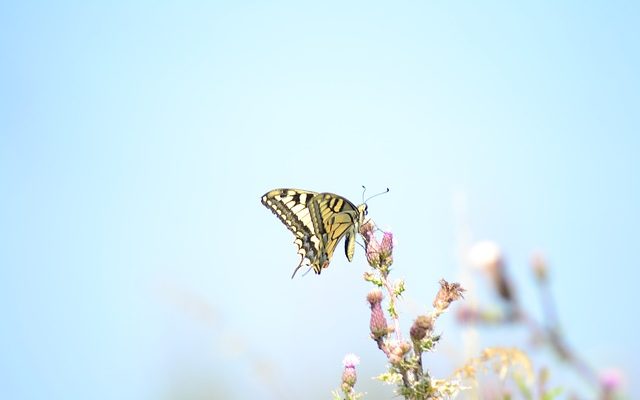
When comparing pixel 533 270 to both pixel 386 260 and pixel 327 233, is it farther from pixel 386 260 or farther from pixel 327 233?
pixel 327 233

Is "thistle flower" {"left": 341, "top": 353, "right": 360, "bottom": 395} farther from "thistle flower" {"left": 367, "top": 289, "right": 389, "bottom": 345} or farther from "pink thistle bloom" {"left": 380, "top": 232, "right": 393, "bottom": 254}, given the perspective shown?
"pink thistle bloom" {"left": 380, "top": 232, "right": 393, "bottom": 254}

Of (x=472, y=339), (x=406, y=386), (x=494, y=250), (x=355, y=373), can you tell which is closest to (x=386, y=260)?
(x=355, y=373)

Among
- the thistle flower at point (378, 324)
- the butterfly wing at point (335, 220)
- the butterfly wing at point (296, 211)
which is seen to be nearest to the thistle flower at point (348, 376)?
the thistle flower at point (378, 324)

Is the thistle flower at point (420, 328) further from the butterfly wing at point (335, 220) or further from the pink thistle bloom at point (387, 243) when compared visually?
the butterfly wing at point (335, 220)

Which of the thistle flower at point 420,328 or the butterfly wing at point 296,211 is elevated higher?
the butterfly wing at point 296,211

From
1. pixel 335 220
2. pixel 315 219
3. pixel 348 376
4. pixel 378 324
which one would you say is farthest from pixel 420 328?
pixel 315 219

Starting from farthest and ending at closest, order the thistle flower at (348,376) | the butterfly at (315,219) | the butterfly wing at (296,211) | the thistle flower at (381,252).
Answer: the butterfly wing at (296,211) < the butterfly at (315,219) < the thistle flower at (381,252) < the thistle flower at (348,376)

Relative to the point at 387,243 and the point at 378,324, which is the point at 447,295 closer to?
the point at 378,324
